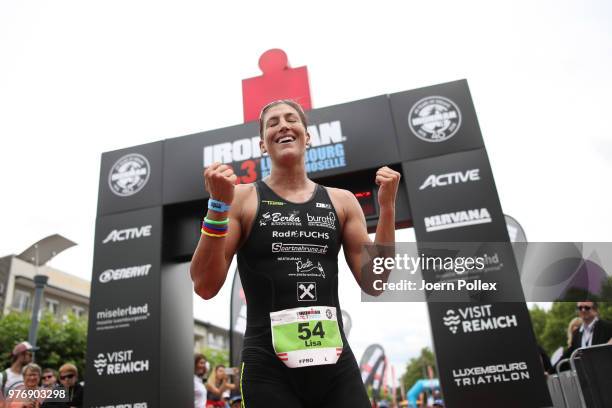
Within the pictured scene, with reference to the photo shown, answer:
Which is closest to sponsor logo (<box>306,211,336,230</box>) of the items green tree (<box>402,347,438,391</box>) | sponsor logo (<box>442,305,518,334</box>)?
sponsor logo (<box>442,305,518,334</box>)

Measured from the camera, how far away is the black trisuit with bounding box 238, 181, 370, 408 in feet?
5.94

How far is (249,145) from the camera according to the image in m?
7.74

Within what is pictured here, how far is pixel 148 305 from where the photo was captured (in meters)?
7.30

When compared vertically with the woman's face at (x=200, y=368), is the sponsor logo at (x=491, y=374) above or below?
below

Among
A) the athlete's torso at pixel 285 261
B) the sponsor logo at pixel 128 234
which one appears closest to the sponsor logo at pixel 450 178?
the sponsor logo at pixel 128 234

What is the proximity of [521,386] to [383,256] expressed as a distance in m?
4.38

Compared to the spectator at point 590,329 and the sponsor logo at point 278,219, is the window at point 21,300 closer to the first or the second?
the spectator at point 590,329

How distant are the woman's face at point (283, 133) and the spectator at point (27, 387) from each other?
3513mm

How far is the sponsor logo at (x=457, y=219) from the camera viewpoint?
20.6 ft

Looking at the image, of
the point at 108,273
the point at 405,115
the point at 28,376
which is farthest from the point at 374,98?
the point at 28,376

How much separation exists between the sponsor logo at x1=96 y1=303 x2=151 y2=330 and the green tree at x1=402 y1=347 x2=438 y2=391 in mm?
88398

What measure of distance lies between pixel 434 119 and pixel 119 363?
5980mm

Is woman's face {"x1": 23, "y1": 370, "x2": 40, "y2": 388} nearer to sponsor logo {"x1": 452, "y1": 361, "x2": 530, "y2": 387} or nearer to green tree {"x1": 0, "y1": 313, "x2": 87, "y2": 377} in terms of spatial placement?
sponsor logo {"x1": 452, "y1": 361, "x2": 530, "y2": 387}

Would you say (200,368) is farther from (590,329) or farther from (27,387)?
(590,329)
